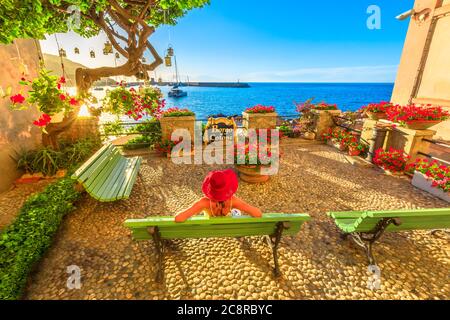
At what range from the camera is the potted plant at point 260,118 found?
805cm

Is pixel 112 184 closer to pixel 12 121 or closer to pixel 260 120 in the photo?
pixel 12 121

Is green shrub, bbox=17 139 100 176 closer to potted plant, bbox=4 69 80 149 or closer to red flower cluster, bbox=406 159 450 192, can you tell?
potted plant, bbox=4 69 80 149

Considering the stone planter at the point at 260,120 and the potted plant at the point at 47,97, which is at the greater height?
the potted plant at the point at 47,97

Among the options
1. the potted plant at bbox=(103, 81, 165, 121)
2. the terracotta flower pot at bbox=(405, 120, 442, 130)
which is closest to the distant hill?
the potted plant at bbox=(103, 81, 165, 121)

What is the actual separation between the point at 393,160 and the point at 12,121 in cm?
1035

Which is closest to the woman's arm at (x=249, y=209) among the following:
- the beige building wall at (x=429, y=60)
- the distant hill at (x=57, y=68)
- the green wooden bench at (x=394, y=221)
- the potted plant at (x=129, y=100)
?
the green wooden bench at (x=394, y=221)

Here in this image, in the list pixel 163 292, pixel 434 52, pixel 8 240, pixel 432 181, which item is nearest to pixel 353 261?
pixel 163 292

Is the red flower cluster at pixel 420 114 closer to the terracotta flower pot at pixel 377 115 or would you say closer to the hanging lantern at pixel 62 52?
the terracotta flower pot at pixel 377 115

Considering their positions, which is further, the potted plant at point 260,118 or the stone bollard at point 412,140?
the potted plant at point 260,118

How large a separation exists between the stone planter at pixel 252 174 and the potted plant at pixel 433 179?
3.79 metres

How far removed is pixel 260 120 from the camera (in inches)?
320

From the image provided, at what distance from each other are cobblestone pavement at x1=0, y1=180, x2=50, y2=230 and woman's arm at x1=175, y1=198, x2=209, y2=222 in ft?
11.8
